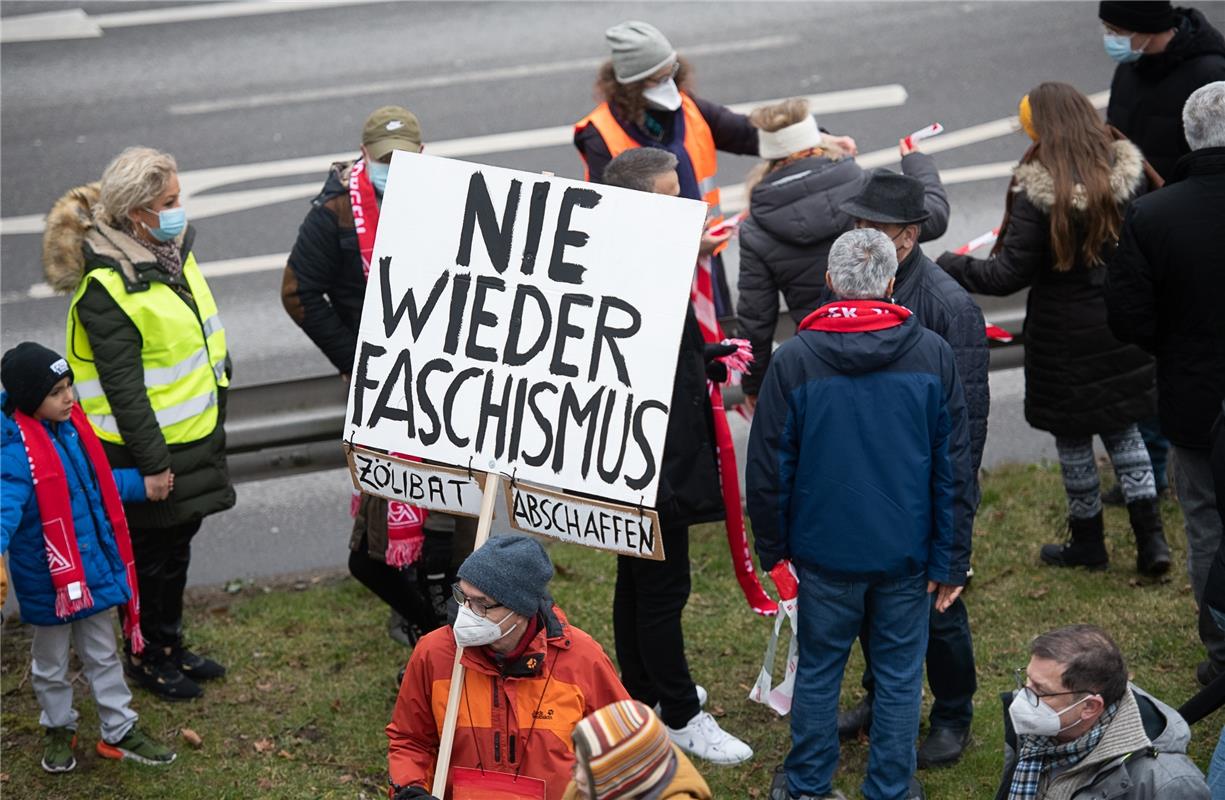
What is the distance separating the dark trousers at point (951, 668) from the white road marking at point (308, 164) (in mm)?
6208

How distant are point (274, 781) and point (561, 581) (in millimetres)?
1874

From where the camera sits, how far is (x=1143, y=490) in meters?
6.81

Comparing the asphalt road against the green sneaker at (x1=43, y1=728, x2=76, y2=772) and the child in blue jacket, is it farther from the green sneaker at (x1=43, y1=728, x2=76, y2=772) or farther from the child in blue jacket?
the green sneaker at (x1=43, y1=728, x2=76, y2=772)

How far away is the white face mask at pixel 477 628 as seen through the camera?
14.0 ft

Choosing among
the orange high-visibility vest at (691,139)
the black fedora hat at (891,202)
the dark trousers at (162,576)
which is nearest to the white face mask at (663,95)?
the orange high-visibility vest at (691,139)

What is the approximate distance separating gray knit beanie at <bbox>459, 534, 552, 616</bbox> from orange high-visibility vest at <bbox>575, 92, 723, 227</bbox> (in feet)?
11.1

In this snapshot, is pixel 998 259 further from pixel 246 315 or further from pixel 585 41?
pixel 585 41

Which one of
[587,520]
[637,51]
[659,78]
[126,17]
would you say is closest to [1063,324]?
[659,78]

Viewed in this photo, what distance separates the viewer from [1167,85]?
7477mm

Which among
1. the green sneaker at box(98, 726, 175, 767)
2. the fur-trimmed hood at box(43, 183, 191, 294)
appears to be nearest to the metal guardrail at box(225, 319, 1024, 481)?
the fur-trimmed hood at box(43, 183, 191, 294)

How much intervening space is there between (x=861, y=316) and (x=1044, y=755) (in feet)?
4.98

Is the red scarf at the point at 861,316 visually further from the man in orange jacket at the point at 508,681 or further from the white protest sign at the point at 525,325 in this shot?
the man in orange jacket at the point at 508,681

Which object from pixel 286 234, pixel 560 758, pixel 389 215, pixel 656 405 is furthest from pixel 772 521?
pixel 286 234

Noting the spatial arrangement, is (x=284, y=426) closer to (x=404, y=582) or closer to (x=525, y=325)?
(x=404, y=582)
